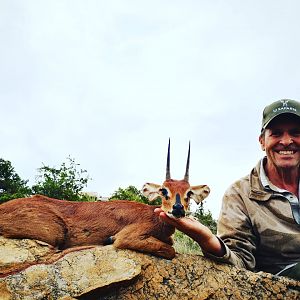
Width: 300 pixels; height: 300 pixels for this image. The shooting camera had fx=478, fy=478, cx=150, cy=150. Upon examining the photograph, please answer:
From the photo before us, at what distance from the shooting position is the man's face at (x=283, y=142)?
605 cm

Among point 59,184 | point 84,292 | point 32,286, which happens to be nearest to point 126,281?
point 84,292

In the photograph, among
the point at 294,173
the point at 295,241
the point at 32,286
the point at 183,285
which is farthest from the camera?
the point at 294,173

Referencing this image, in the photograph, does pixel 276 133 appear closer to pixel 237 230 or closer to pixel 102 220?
pixel 237 230

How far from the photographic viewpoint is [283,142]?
6.04m

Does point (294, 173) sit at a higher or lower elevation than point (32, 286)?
higher

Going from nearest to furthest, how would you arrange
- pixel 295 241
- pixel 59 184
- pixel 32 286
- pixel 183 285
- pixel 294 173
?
pixel 32 286
pixel 183 285
pixel 295 241
pixel 294 173
pixel 59 184

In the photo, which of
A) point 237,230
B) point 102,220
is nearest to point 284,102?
point 237,230

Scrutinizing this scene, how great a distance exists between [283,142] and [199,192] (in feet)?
4.05

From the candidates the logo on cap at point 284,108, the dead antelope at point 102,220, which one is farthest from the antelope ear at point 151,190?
the logo on cap at point 284,108

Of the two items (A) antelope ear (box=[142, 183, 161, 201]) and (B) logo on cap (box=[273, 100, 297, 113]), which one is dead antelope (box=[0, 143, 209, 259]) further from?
(B) logo on cap (box=[273, 100, 297, 113])

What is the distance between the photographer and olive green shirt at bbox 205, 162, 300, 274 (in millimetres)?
5824

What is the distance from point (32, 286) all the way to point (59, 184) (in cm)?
2235

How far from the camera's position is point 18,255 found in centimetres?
508

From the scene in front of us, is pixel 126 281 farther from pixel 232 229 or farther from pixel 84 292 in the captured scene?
pixel 232 229
